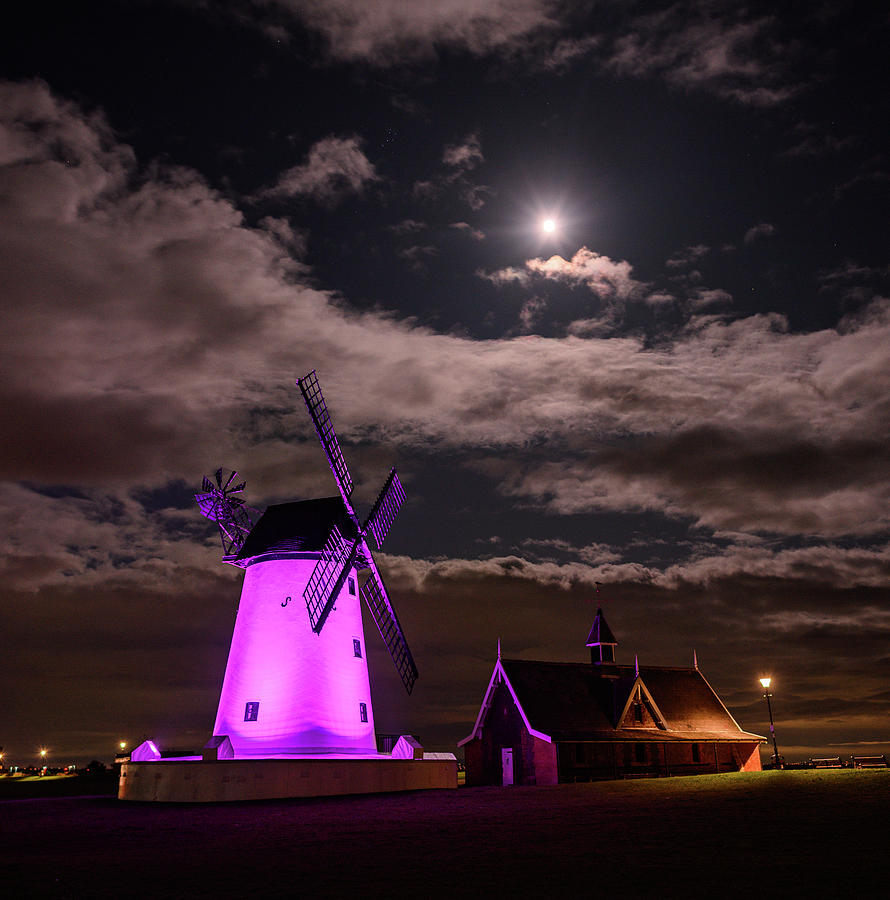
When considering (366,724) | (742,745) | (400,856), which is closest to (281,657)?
(366,724)

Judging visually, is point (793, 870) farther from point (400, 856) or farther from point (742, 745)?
point (742, 745)

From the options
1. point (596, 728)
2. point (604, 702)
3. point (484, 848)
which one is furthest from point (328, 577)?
point (484, 848)

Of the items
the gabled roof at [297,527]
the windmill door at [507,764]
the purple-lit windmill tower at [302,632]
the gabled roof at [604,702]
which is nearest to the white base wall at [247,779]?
the purple-lit windmill tower at [302,632]

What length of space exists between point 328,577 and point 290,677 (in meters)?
4.41

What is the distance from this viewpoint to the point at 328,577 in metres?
33.8

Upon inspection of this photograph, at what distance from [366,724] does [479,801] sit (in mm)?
8889

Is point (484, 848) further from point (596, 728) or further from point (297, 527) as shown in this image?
point (596, 728)

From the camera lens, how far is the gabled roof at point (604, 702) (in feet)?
137

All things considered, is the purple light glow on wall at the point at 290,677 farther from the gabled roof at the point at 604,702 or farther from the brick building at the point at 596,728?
the gabled roof at the point at 604,702

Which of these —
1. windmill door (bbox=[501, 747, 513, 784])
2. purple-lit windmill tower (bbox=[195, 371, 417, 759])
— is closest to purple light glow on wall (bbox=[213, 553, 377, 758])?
purple-lit windmill tower (bbox=[195, 371, 417, 759])

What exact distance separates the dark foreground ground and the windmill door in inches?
657

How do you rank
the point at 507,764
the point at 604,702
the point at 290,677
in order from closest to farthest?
the point at 290,677
the point at 507,764
the point at 604,702

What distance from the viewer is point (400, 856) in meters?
13.9

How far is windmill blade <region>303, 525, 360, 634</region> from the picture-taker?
32750 mm
